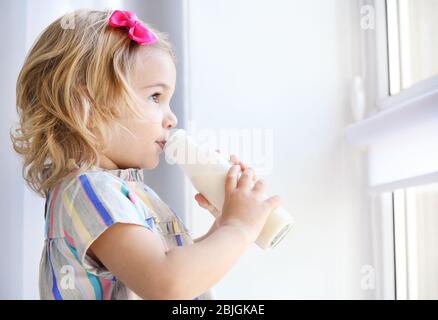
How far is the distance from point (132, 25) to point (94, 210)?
1.12 feet

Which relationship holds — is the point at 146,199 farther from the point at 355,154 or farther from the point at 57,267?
the point at 355,154

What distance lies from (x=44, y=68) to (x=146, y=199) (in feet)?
0.92

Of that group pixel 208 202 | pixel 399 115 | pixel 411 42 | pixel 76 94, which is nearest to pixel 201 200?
pixel 208 202

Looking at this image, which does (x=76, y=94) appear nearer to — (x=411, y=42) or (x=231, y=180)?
(x=231, y=180)

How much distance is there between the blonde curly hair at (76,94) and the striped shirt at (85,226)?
0.05m

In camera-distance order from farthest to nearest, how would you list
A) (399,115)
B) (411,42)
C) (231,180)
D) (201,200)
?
(411,42) < (399,115) < (201,200) < (231,180)

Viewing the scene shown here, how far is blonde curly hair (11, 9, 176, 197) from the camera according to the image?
Answer: 0.95m

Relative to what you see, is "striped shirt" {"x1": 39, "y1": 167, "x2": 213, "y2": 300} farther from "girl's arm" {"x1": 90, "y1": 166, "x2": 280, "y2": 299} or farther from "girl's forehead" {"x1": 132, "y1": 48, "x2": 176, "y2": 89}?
"girl's forehead" {"x1": 132, "y1": 48, "x2": 176, "y2": 89}

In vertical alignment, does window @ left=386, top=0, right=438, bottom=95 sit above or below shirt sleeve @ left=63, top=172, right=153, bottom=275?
above

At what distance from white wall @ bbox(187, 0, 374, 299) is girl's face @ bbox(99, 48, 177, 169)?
1.05 ft

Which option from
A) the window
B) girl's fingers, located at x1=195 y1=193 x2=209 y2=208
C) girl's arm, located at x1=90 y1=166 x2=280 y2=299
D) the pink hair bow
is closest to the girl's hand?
girl's fingers, located at x1=195 y1=193 x2=209 y2=208

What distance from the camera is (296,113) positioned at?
1.37 meters

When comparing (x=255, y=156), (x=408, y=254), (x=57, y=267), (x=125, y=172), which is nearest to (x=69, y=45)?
(x=125, y=172)
